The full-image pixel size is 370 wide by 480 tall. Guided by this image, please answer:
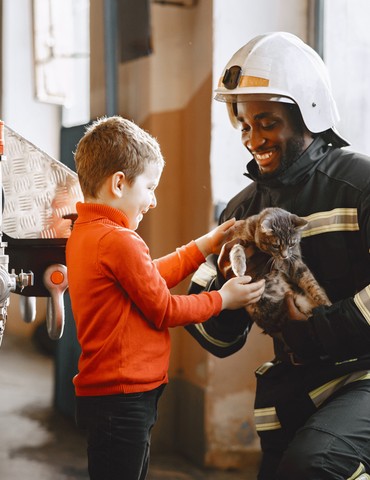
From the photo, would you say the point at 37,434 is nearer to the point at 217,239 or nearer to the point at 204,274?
the point at 204,274

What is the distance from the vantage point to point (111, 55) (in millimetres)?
3270

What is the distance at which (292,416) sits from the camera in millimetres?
1811

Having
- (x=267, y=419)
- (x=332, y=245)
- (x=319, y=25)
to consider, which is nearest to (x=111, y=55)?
(x=319, y=25)

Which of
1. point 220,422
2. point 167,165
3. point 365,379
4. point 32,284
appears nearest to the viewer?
point 365,379

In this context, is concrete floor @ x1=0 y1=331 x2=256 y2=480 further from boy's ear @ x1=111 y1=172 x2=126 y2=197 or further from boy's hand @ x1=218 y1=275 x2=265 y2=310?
boy's ear @ x1=111 y1=172 x2=126 y2=197

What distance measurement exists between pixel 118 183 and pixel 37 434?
6.42ft

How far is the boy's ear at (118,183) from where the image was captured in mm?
1673

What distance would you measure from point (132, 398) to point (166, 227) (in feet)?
5.20

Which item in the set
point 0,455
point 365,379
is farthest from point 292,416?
point 0,455

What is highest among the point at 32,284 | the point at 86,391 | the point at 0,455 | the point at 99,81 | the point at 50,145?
the point at 99,81

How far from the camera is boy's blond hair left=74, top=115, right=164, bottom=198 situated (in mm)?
1679

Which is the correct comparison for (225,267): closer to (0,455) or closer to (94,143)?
(94,143)

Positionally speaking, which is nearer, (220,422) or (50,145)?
(220,422)

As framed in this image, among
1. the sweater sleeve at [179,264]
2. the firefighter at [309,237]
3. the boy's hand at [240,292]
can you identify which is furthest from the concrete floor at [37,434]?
the boy's hand at [240,292]
